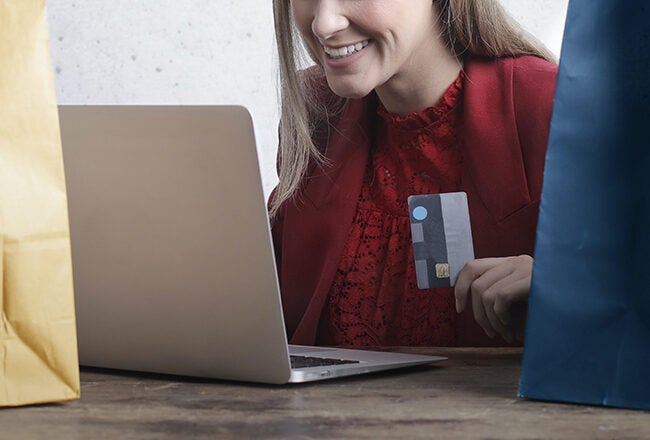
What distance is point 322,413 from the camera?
67 centimetres

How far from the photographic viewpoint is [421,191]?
4.83 ft

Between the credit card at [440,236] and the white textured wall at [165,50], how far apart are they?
285cm

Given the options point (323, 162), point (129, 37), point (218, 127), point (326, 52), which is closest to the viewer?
point (218, 127)

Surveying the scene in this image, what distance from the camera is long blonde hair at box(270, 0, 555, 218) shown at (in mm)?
1449

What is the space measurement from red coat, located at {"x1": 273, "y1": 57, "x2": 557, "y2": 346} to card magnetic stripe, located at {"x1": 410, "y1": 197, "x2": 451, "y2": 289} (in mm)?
425

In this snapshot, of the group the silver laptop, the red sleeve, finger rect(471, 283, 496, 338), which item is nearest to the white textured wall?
the red sleeve

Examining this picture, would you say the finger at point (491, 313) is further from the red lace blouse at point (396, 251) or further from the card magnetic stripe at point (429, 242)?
the red lace blouse at point (396, 251)

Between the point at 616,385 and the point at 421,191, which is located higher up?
the point at 421,191

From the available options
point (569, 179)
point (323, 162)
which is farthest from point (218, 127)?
point (323, 162)

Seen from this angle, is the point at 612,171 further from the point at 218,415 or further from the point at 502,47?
the point at 502,47

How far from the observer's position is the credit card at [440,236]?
0.93 metres

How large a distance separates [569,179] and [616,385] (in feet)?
0.49

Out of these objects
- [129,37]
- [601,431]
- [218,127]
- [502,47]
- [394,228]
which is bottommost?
[601,431]

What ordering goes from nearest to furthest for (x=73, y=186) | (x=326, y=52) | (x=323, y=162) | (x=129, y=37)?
1. (x=73, y=186)
2. (x=326, y=52)
3. (x=323, y=162)
4. (x=129, y=37)
